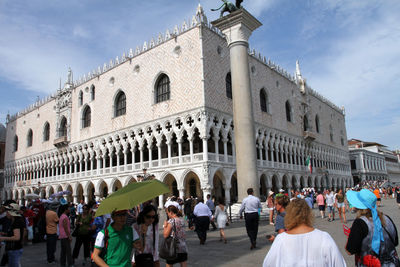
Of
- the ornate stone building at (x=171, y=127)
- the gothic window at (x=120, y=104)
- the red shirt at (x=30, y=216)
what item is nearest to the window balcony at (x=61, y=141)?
the ornate stone building at (x=171, y=127)

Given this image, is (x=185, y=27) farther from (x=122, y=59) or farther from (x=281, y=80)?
(x=281, y=80)

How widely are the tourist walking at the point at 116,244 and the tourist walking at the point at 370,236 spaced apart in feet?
6.99

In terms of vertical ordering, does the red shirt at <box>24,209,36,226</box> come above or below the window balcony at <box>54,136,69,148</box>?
below

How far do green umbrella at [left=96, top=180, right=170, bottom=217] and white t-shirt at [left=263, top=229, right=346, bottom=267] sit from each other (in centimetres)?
152

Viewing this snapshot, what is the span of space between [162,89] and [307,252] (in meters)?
23.5

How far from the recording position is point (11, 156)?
43094 mm

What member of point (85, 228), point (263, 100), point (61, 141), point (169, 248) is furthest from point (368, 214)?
point (61, 141)

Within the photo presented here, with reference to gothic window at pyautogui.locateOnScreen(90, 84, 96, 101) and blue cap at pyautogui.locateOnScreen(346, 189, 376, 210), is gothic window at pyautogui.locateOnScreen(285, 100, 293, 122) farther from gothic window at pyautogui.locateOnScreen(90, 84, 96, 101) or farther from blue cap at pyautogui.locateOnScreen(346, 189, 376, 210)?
blue cap at pyautogui.locateOnScreen(346, 189, 376, 210)

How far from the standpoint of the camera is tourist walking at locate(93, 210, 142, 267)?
10.1 feet

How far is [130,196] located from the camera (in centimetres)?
312

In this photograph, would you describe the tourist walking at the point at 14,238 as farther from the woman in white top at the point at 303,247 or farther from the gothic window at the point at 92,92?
the gothic window at the point at 92,92

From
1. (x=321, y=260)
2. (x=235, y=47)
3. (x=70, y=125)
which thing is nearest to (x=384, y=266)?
(x=321, y=260)

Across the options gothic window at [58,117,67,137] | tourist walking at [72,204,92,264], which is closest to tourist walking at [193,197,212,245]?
tourist walking at [72,204,92,264]

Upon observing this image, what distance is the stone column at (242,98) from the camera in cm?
1122
